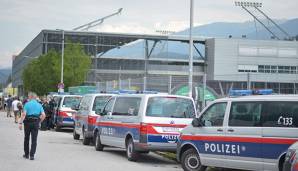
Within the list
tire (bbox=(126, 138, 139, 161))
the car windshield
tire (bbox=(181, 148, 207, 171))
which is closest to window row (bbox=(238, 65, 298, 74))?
the car windshield

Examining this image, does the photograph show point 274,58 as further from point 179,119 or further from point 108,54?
point 179,119

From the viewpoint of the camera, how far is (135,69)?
101812 millimetres

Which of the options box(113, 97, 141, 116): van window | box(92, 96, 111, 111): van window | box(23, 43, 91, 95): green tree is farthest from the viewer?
box(23, 43, 91, 95): green tree

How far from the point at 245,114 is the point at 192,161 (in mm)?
1988

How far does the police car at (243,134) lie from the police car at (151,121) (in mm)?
1739

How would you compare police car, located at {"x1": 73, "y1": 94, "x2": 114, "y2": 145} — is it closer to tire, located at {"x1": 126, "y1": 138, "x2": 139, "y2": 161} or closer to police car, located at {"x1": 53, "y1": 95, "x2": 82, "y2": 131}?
tire, located at {"x1": 126, "y1": 138, "x2": 139, "y2": 161}

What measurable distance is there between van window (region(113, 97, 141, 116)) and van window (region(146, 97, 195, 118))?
0.49 metres

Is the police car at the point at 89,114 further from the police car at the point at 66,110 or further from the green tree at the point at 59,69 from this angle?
the green tree at the point at 59,69

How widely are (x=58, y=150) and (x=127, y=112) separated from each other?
318 centimetres

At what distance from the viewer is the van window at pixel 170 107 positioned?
16.2m

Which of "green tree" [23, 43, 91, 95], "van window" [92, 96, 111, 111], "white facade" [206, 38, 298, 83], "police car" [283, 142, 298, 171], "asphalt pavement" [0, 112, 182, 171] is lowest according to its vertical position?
"asphalt pavement" [0, 112, 182, 171]

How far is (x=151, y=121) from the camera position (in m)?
15.9

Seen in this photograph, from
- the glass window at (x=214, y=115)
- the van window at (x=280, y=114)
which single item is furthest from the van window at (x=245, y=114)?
the glass window at (x=214, y=115)

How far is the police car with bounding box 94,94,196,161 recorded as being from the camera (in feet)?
52.1
